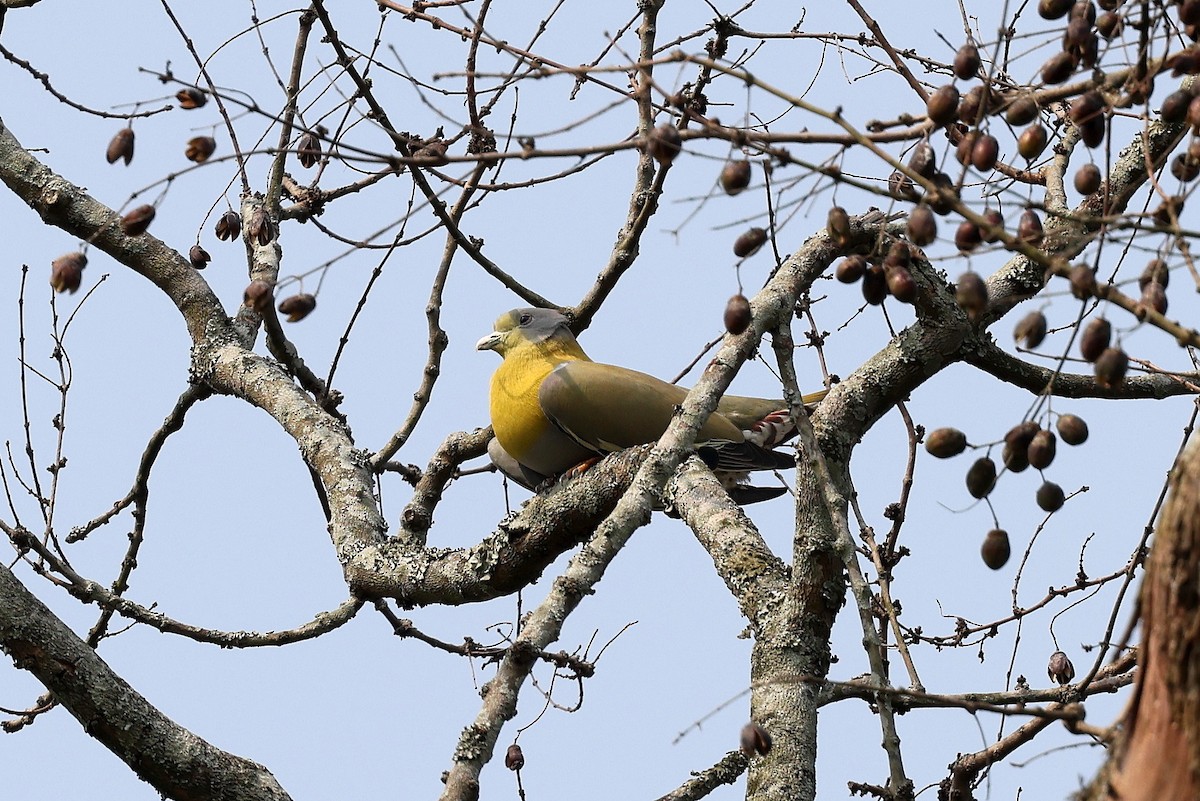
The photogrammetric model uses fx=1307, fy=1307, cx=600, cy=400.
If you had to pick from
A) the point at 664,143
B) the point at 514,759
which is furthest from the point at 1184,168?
the point at 514,759

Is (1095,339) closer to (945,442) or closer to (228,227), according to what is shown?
(945,442)

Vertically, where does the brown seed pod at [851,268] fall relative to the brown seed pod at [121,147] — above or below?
below

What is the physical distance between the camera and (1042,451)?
6.64 ft

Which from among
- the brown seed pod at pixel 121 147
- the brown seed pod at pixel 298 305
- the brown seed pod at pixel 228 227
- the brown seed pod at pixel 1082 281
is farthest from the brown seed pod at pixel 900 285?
the brown seed pod at pixel 228 227

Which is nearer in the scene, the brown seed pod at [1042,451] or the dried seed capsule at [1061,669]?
the brown seed pod at [1042,451]

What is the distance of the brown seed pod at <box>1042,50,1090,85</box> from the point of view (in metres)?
2.06

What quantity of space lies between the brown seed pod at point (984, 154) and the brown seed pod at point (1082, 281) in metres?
0.36

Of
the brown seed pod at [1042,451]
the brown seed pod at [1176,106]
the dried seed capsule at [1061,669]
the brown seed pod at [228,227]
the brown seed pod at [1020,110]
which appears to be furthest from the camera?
the dried seed capsule at [1061,669]

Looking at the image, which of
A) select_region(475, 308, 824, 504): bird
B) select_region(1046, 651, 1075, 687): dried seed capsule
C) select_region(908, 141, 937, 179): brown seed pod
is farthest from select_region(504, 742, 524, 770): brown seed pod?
select_region(908, 141, 937, 179): brown seed pod

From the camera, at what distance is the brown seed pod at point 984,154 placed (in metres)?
2.07

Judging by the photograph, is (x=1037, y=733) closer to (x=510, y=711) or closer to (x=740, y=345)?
(x=740, y=345)

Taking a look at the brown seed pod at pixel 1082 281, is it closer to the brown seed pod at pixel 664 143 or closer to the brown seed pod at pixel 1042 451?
the brown seed pod at pixel 1042 451

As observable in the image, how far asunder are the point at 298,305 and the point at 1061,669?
2562 mm

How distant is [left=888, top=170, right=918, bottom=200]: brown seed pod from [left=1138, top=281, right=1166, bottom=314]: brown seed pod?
36 cm
